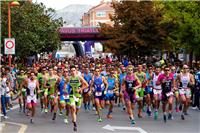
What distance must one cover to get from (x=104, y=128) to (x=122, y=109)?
19.6 feet

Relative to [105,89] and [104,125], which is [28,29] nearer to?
[105,89]

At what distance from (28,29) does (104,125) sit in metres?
27.3

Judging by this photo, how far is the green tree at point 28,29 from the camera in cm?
4084

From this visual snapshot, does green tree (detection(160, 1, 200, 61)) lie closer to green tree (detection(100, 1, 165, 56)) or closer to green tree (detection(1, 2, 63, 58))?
green tree (detection(100, 1, 165, 56))

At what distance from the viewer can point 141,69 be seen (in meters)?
19.9

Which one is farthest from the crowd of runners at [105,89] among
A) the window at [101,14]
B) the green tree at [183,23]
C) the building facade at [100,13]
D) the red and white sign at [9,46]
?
the window at [101,14]

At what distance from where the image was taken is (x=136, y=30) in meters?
43.8

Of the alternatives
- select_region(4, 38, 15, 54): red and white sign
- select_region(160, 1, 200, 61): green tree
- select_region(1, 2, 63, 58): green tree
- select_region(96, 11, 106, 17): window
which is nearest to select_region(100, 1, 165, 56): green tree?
select_region(160, 1, 200, 61): green tree

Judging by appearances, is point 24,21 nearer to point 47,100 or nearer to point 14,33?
point 14,33

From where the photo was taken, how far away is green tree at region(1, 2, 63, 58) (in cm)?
4084

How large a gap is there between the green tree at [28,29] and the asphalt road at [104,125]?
21.8 m

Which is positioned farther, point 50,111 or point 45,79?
point 50,111

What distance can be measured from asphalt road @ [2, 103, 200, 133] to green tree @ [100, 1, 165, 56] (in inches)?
945

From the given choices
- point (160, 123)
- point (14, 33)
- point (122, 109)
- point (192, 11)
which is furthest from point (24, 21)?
point (160, 123)
